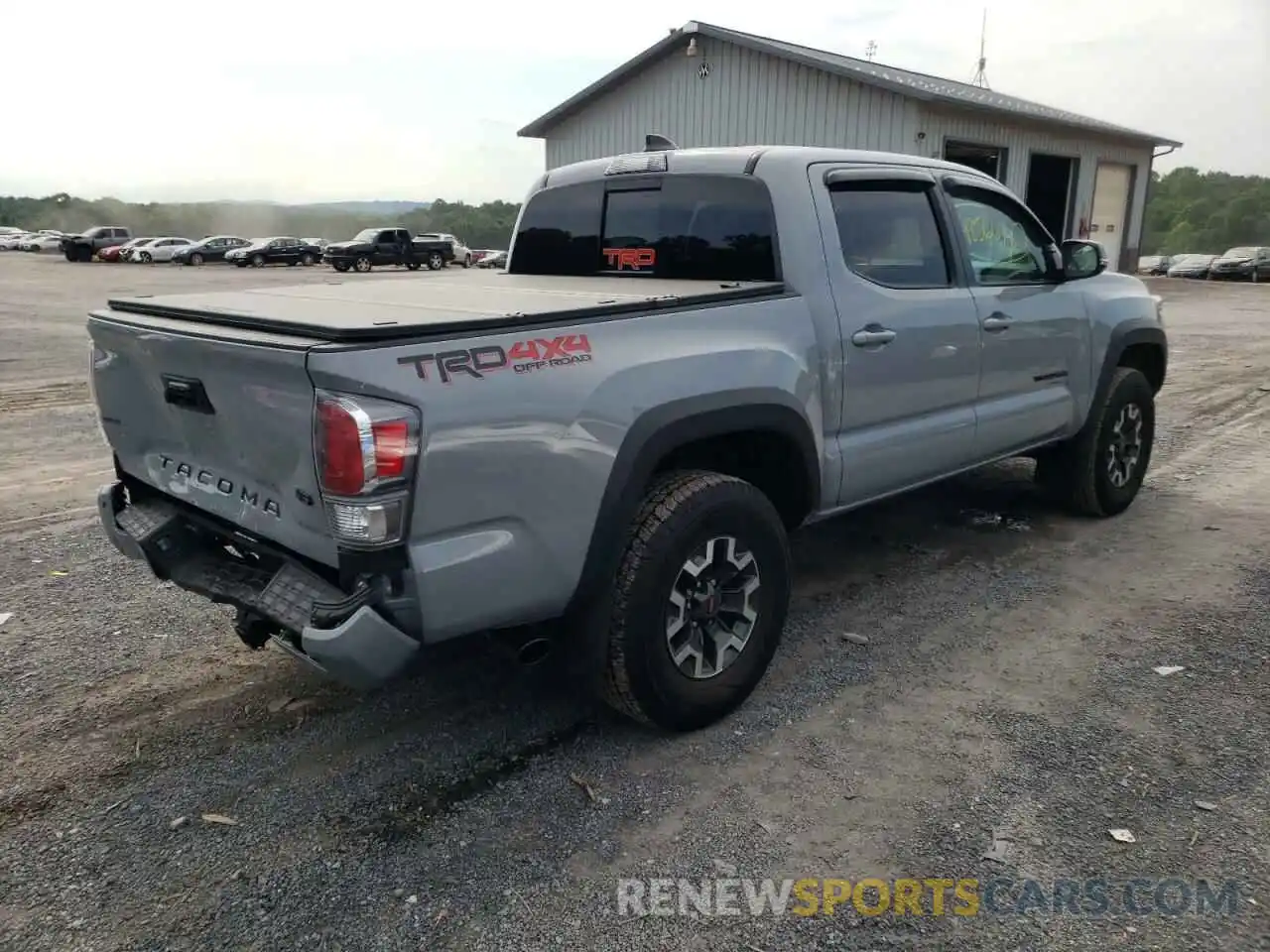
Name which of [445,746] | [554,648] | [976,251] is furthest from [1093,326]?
[445,746]

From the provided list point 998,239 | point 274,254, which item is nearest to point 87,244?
point 274,254

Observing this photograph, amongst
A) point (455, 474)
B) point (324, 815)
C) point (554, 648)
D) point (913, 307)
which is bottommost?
point (324, 815)

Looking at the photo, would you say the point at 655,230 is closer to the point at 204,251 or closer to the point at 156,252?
the point at 204,251

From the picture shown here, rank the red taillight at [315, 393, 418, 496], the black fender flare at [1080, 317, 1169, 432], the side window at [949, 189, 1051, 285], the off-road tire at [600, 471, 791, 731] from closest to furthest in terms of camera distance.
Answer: the red taillight at [315, 393, 418, 496] → the off-road tire at [600, 471, 791, 731] → the side window at [949, 189, 1051, 285] → the black fender flare at [1080, 317, 1169, 432]

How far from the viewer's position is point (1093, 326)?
17.1 ft

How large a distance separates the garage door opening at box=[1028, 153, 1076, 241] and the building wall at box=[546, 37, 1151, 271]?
24 cm

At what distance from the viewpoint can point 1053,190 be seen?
78.6 feet

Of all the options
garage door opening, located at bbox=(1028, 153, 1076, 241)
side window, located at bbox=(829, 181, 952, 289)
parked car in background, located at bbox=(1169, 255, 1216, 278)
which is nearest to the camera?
side window, located at bbox=(829, 181, 952, 289)

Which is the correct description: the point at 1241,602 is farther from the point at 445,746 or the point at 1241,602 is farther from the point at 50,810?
the point at 50,810

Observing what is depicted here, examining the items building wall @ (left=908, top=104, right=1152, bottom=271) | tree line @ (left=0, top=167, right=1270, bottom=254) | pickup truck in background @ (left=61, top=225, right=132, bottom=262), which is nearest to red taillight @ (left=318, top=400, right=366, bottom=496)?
building wall @ (left=908, top=104, right=1152, bottom=271)

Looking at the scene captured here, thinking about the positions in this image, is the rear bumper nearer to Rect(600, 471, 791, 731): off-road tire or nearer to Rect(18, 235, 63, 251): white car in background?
Rect(600, 471, 791, 731): off-road tire

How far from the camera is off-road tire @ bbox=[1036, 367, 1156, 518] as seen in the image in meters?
5.39

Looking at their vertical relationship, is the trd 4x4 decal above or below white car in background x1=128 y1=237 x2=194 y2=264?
above

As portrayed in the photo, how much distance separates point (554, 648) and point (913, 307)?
6.89ft
